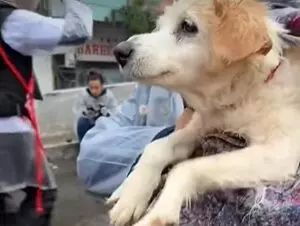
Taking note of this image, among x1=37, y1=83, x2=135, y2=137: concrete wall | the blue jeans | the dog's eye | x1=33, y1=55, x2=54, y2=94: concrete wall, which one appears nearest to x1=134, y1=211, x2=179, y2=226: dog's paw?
the dog's eye

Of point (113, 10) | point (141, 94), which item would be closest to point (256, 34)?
point (141, 94)

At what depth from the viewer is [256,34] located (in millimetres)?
1498

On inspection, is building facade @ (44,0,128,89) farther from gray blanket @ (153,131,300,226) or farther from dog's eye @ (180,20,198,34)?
gray blanket @ (153,131,300,226)

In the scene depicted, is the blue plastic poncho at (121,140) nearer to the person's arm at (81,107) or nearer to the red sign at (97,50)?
the person's arm at (81,107)

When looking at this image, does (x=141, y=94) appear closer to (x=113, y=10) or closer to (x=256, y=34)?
(x=256, y=34)

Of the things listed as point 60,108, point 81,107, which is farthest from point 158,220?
point 60,108

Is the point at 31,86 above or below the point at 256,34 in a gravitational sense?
below

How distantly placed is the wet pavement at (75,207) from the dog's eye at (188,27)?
298cm

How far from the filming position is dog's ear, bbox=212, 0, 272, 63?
1.50m

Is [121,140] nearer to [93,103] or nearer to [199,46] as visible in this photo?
[199,46]

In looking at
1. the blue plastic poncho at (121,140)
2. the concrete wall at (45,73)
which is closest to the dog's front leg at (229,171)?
the blue plastic poncho at (121,140)

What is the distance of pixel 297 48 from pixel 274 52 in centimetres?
7

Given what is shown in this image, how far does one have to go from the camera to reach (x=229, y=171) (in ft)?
4.73

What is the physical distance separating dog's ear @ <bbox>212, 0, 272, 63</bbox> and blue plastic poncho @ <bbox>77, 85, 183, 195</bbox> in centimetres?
63
